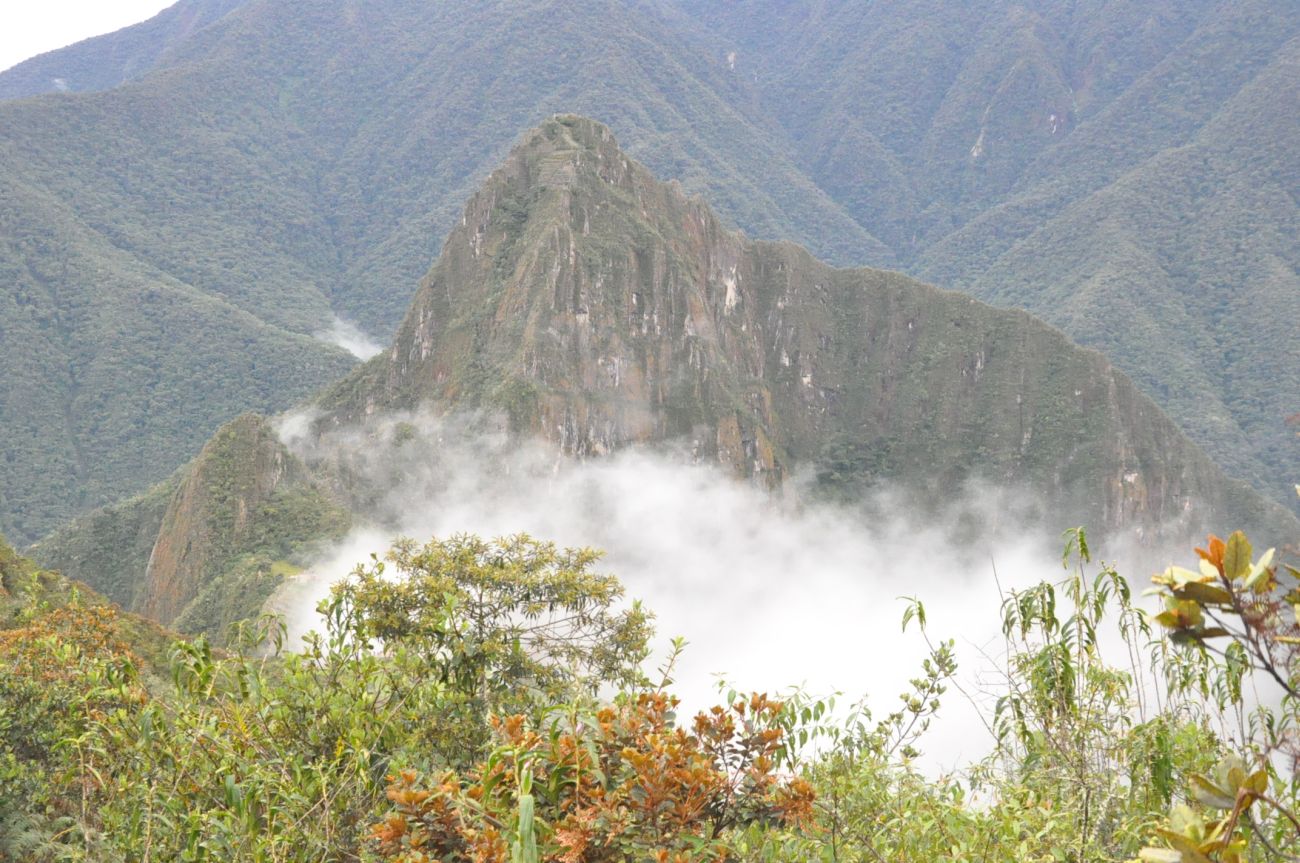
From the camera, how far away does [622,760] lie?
5070 millimetres

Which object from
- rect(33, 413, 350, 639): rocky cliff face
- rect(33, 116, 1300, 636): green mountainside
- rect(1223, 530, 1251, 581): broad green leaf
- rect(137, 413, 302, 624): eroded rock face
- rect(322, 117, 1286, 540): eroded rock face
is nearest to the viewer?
rect(1223, 530, 1251, 581): broad green leaf

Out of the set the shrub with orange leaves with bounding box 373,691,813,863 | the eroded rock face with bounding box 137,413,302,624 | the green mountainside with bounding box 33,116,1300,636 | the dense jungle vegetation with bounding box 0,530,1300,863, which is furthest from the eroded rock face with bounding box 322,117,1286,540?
the shrub with orange leaves with bounding box 373,691,813,863

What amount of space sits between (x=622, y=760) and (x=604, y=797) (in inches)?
14.2

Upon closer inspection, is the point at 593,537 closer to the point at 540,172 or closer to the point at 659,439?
the point at 659,439

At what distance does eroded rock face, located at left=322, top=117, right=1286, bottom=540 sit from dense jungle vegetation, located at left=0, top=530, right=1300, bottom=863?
215 feet

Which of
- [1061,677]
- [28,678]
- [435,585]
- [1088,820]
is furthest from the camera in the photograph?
[435,585]

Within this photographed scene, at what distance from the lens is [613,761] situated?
5.15 metres

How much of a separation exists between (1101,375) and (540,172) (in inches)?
2425

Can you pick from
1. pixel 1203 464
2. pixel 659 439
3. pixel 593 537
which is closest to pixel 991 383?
pixel 1203 464

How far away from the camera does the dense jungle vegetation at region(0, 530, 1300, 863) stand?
442 centimetres

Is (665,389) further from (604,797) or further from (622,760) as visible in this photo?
(604,797)

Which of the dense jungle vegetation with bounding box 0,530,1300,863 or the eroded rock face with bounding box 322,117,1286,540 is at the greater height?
the eroded rock face with bounding box 322,117,1286,540

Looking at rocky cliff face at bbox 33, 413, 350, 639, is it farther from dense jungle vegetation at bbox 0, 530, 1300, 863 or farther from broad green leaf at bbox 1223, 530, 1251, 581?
broad green leaf at bbox 1223, 530, 1251, 581

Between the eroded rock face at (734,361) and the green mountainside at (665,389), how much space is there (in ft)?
0.71
